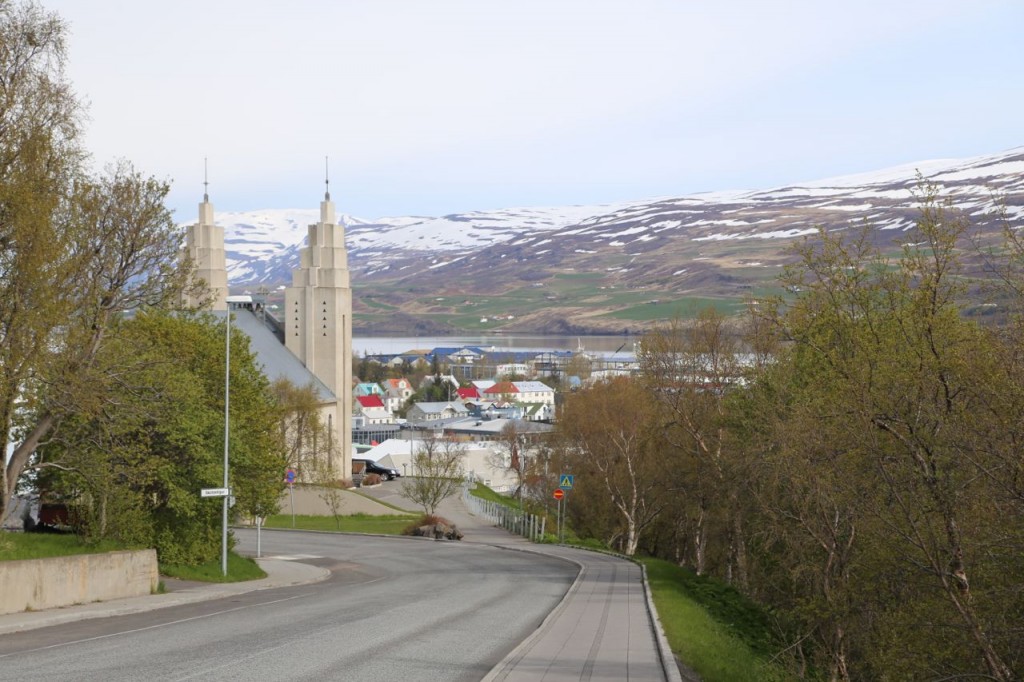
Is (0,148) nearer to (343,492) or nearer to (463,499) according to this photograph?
(343,492)

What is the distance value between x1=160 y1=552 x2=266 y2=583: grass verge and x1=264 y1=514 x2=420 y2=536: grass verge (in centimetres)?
2600

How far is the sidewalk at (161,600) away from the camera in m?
22.4

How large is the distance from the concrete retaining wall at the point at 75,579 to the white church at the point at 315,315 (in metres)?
79.8

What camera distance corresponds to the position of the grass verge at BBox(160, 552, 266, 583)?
33.3m

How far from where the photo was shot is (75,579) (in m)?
25.5

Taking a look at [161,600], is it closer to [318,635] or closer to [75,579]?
[75,579]

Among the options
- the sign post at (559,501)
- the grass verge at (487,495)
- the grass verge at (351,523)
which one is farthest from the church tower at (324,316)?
the sign post at (559,501)

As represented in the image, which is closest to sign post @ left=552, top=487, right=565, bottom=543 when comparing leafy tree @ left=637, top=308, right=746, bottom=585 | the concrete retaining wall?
leafy tree @ left=637, top=308, right=746, bottom=585

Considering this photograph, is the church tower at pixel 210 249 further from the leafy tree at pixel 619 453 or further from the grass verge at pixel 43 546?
the grass verge at pixel 43 546

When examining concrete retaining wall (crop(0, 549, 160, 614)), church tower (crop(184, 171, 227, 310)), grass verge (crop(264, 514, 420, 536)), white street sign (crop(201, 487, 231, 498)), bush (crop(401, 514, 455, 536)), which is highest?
church tower (crop(184, 171, 227, 310))

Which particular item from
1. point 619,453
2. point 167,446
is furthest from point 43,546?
point 619,453

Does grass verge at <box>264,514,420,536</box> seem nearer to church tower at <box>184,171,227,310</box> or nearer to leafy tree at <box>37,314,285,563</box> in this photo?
leafy tree at <box>37,314,285,563</box>

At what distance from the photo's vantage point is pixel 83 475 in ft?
91.2

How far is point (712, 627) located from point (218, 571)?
51.7ft
